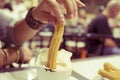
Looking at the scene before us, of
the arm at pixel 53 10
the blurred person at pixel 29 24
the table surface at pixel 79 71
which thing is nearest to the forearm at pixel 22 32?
the blurred person at pixel 29 24

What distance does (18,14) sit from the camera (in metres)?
3.63

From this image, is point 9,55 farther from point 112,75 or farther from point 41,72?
point 112,75

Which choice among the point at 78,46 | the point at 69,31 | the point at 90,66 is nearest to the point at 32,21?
the point at 90,66

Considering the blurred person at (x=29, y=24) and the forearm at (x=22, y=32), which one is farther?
the forearm at (x=22, y=32)

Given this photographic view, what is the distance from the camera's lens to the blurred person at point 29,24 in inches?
25.9

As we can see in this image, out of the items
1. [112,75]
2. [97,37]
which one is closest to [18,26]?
[112,75]

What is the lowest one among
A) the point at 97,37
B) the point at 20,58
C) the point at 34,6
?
the point at 97,37

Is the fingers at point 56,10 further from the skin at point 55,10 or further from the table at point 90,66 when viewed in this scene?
the table at point 90,66

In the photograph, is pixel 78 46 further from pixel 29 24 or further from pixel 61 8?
pixel 61 8

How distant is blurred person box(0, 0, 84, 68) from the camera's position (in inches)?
25.9

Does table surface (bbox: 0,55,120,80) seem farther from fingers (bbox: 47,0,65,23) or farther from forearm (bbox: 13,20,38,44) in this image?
forearm (bbox: 13,20,38,44)

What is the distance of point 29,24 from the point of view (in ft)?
3.32

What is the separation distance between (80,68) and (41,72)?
0.20 meters

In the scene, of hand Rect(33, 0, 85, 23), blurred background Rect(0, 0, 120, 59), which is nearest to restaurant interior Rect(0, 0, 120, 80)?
blurred background Rect(0, 0, 120, 59)
